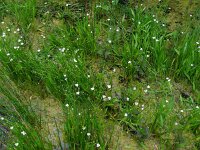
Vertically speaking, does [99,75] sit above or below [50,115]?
above

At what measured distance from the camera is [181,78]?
4578mm

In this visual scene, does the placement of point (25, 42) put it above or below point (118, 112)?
above

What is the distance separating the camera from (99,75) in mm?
4297

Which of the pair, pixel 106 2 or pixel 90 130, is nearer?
pixel 90 130

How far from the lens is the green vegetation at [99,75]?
3781 mm


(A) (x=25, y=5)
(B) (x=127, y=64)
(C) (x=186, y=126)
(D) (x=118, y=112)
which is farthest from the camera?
(A) (x=25, y=5)

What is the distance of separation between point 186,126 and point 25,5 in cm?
313

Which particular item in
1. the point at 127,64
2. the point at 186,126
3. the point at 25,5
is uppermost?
the point at 25,5

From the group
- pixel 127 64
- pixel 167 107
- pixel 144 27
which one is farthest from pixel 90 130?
pixel 144 27

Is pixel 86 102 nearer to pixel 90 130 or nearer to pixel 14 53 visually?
pixel 90 130

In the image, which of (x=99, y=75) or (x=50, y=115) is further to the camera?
(x=99, y=75)

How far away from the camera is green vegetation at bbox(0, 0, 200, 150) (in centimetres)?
378

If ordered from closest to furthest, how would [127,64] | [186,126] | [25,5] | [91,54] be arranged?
1. [186,126]
2. [127,64]
3. [91,54]
4. [25,5]

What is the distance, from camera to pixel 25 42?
4992 millimetres
